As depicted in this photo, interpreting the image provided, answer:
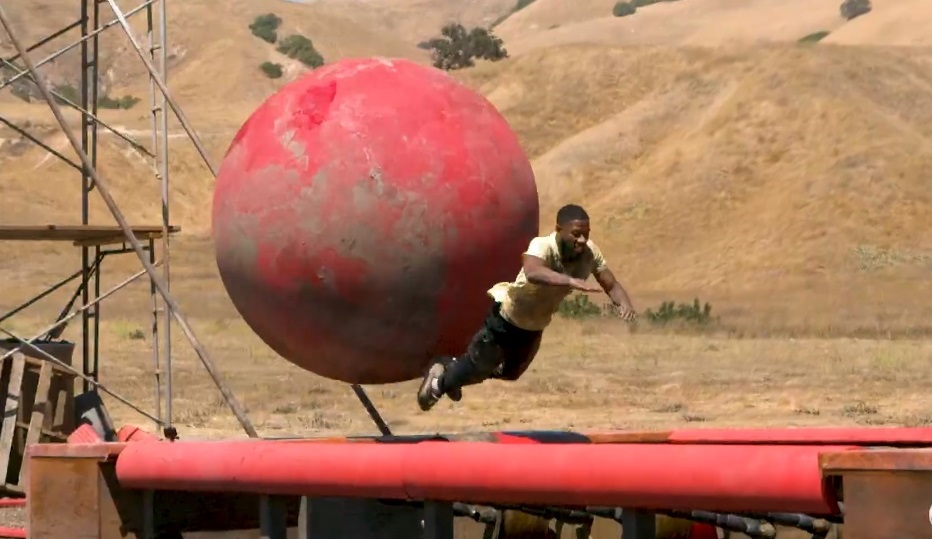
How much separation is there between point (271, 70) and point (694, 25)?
31988 mm

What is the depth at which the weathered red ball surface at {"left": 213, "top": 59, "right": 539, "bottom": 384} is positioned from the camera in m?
8.33

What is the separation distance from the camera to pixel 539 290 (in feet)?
26.9

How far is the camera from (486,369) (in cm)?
845

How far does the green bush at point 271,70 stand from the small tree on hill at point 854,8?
101ft

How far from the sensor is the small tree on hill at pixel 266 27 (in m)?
103

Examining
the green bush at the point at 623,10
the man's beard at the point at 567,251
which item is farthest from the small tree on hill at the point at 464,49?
the man's beard at the point at 567,251

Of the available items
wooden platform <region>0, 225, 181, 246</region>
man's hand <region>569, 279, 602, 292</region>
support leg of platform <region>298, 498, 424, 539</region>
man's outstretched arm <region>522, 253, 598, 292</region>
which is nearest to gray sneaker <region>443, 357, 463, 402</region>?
support leg of platform <region>298, 498, 424, 539</region>

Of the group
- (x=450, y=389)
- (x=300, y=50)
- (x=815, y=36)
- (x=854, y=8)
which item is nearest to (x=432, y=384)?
(x=450, y=389)

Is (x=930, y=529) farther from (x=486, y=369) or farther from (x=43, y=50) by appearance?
(x=43, y=50)

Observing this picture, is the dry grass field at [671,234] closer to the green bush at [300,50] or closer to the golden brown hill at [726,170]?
the golden brown hill at [726,170]

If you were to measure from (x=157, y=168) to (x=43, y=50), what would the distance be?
294 feet

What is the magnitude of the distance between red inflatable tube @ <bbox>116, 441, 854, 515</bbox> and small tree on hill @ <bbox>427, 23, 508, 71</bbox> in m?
78.2

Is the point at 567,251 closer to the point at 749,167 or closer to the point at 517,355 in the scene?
the point at 517,355

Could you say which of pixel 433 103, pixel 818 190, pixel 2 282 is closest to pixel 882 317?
pixel 818 190
